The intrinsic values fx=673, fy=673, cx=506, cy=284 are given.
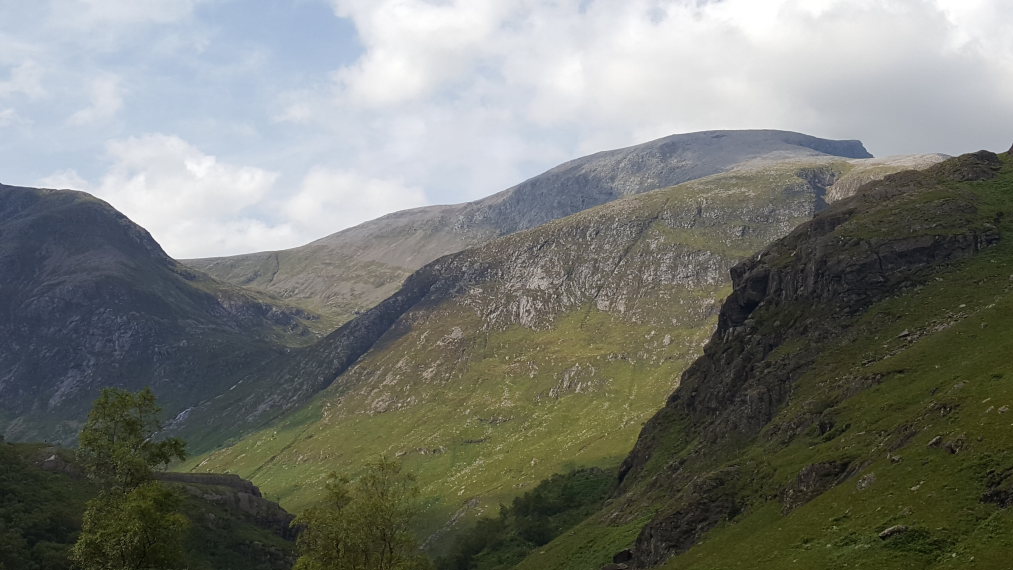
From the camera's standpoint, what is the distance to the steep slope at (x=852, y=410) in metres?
47.1

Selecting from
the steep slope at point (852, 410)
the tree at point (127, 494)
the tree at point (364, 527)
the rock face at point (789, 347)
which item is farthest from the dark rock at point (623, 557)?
the tree at point (127, 494)

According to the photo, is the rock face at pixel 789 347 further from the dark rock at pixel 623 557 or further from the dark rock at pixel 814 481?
the dark rock at pixel 623 557

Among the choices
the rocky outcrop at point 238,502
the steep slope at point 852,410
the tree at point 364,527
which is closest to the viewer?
the steep slope at point 852,410

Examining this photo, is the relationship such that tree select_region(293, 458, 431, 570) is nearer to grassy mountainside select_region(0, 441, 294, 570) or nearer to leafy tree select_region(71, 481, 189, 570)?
leafy tree select_region(71, 481, 189, 570)

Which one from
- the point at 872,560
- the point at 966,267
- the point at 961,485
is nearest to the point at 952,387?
the point at 961,485

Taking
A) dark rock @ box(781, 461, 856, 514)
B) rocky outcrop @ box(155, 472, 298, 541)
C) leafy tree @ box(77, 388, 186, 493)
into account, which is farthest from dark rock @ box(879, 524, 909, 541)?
rocky outcrop @ box(155, 472, 298, 541)

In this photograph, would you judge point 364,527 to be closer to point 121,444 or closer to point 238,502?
point 121,444

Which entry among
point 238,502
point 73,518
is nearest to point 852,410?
point 73,518

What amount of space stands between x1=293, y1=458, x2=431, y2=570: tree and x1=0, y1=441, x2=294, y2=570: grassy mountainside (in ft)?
84.5

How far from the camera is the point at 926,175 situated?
418ft

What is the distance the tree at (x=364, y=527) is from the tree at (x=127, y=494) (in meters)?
11.3

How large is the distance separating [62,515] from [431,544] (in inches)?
4133

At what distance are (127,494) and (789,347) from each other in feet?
291

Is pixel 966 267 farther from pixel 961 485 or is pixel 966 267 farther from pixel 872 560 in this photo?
pixel 872 560
